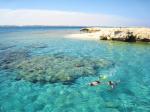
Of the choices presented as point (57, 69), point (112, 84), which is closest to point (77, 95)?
point (112, 84)

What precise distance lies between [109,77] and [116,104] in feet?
14.1

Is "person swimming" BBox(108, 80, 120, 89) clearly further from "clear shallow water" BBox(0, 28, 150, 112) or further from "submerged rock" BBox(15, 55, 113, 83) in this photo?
"submerged rock" BBox(15, 55, 113, 83)

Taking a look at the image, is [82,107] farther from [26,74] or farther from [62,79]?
[26,74]

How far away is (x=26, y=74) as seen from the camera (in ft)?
46.7

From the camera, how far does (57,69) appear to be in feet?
50.5

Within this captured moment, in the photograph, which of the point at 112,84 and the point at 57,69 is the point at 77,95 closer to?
the point at 112,84

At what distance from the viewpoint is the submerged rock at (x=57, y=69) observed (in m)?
13.4

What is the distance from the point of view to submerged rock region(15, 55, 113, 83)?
43.8 ft

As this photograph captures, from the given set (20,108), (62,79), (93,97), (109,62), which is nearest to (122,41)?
(109,62)

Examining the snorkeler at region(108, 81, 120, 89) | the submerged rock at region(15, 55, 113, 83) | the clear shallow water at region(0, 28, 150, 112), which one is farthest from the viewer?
the submerged rock at region(15, 55, 113, 83)

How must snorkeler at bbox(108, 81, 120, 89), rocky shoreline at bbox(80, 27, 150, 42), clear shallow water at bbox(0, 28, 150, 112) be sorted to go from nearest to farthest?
1. clear shallow water at bbox(0, 28, 150, 112)
2. snorkeler at bbox(108, 81, 120, 89)
3. rocky shoreline at bbox(80, 27, 150, 42)

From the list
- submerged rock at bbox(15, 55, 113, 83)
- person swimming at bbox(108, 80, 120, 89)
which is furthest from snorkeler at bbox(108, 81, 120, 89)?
submerged rock at bbox(15, 55, 113, 83)

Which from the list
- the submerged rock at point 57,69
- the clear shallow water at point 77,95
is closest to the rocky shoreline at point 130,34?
the submerged rock at point 57,69

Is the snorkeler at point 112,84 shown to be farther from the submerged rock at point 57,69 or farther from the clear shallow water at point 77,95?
the submerged rock at point 57,69
